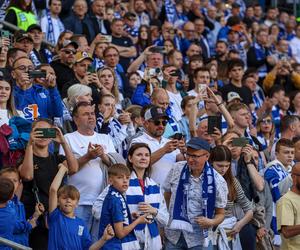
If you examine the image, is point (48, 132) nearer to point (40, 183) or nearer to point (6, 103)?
point (40, 183)

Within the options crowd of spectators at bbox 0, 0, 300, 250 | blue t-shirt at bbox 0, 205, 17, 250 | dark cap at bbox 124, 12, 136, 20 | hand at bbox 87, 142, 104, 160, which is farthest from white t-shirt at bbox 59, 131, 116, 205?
dark cap at bbox 124, 12, 136, 20

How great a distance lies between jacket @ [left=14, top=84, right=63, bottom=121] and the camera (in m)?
11.5

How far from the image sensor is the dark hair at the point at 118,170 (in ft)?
32.5

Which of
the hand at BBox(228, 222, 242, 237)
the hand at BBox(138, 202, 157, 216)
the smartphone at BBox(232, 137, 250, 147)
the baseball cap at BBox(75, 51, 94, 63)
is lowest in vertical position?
the hand at BBox(228, 222, 242, 237)

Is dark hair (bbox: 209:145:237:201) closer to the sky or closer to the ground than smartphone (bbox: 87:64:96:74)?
closer to the ground

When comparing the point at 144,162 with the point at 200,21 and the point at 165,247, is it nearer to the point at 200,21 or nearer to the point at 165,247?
the point at 165,247

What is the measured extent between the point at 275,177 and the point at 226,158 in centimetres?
144

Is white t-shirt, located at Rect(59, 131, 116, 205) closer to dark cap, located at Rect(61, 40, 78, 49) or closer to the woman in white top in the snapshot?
the woman in white top

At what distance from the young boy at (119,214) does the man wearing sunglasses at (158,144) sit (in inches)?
36.7

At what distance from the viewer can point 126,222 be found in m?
9.88

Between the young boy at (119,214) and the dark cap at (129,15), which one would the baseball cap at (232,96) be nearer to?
the dark cap at (129,15)

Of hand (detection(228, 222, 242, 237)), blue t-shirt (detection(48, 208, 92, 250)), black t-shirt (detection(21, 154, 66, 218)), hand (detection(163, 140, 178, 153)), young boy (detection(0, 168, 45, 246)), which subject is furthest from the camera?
hand (detection(228, 222, 242, 237))

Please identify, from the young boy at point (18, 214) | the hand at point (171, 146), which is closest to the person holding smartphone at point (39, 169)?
the young boy at point (18, 214)

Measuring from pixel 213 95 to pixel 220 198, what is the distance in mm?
2921
